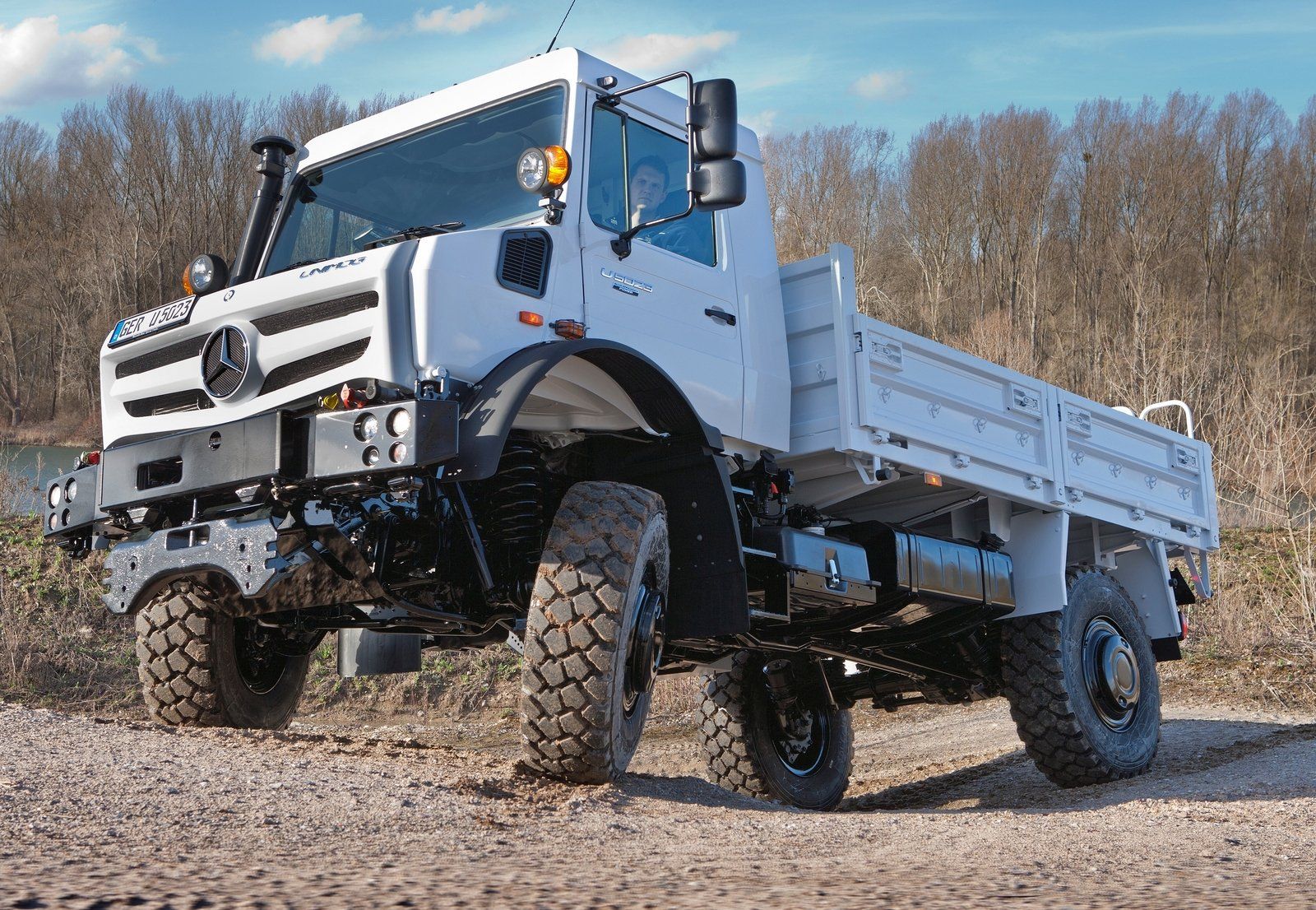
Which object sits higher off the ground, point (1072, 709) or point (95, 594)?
point (95, 594)

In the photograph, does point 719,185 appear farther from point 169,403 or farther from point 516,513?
point 169,403

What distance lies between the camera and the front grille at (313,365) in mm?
4578

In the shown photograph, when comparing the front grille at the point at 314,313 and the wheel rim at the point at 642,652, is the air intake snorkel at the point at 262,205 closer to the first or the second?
the front grille at the point at 314,313

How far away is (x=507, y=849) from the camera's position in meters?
3.57

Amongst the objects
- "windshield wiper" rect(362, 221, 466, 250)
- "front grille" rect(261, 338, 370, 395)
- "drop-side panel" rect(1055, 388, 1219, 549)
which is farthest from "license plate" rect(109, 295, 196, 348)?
"drop-side panel" rect(1055, 388, 1219, 549)

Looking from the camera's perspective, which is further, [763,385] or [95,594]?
[95,594]

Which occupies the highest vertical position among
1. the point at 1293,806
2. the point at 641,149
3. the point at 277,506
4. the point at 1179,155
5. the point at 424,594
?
the point at 1179,155

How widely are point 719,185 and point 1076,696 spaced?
388 centimetres

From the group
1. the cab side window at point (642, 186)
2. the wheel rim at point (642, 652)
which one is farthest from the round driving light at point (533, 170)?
the wheel rim at point (642, 652)

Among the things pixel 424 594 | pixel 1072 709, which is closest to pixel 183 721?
pixel 424 594

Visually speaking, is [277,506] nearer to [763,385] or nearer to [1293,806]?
[763,385]

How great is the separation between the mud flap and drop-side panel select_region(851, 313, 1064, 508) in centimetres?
240

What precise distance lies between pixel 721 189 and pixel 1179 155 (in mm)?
31585

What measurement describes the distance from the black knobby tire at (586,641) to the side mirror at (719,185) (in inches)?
47.7
